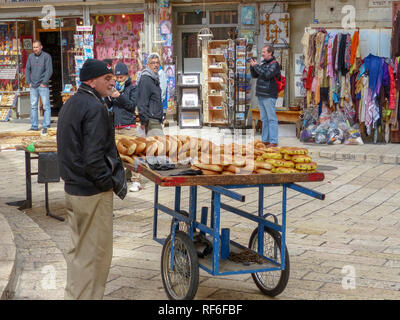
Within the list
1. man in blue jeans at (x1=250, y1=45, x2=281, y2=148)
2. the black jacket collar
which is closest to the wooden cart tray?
the black jacket collar

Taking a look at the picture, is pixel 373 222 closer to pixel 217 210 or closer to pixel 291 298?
pixel 291 298

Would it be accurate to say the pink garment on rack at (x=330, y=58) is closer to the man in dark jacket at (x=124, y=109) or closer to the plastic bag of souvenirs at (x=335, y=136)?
the plastic bag of souvenirs at (x=335, y=136)

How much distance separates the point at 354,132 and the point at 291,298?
30.7 ft

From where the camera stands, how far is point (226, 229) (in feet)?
17.0

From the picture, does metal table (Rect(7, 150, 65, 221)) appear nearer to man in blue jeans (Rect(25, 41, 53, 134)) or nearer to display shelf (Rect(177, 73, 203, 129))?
man in blue jeans (Rect(25, 41, 53, 134))

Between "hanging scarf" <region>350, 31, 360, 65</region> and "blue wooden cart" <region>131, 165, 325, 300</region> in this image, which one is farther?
"hanging scarf" <region>350, 31, 360, 65</region>

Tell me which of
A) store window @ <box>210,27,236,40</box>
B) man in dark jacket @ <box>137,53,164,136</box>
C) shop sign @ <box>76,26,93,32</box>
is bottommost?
man in dark jacket @ <box>137,53,164,136</box>

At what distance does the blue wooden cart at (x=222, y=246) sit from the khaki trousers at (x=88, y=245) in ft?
1.65

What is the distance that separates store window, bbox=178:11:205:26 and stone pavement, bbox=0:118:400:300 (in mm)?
8157

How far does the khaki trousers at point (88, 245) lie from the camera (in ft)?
14.6

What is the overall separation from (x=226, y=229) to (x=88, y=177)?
1270 millimetres

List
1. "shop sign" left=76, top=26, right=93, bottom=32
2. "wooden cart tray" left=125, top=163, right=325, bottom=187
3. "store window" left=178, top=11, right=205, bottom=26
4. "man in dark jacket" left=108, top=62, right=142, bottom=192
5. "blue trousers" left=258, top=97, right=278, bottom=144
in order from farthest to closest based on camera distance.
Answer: "shop sign" left=76, top=26, right=93, bottom=32
"store window" left=178, top=11, right=205, bottom=26
"blue trousers" left=258, top=97, right=278, bottom=144
"man in dark jacket" left=108, top=62, right=142, bottom=192
"wooden cart tray" left=125, top=163, right=325, bottom=187

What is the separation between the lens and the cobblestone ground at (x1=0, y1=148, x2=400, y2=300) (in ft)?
17.7

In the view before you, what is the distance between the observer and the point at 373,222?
7.73 m
